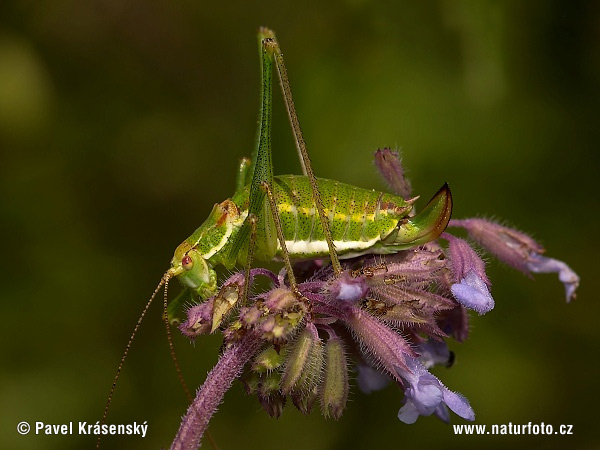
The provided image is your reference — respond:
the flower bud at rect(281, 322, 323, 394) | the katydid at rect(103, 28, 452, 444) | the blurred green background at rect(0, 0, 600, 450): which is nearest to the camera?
the flower bud at rect(281, 322, 323, 394)

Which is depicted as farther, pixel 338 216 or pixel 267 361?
pixel 338 216

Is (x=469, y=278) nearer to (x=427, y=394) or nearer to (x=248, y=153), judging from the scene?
(x=427, y=394)

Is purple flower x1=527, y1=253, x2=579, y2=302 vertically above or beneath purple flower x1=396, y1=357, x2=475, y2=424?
above

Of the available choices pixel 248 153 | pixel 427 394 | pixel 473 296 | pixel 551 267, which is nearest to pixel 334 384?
pixel 427 394

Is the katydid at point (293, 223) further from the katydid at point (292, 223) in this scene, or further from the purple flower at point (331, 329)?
the purple flower at point (331, 329)

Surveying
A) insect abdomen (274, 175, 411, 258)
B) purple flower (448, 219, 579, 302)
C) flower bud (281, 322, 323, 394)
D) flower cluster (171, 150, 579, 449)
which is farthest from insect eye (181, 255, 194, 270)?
purple flower (448, 219, 579, 302)

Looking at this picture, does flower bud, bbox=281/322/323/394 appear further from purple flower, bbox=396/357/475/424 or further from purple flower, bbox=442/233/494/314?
purple flower, bbox=442/233/494/314

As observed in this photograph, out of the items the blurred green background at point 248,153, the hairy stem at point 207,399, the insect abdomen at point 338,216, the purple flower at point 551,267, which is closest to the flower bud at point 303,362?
the hairy stem at point 207,399
